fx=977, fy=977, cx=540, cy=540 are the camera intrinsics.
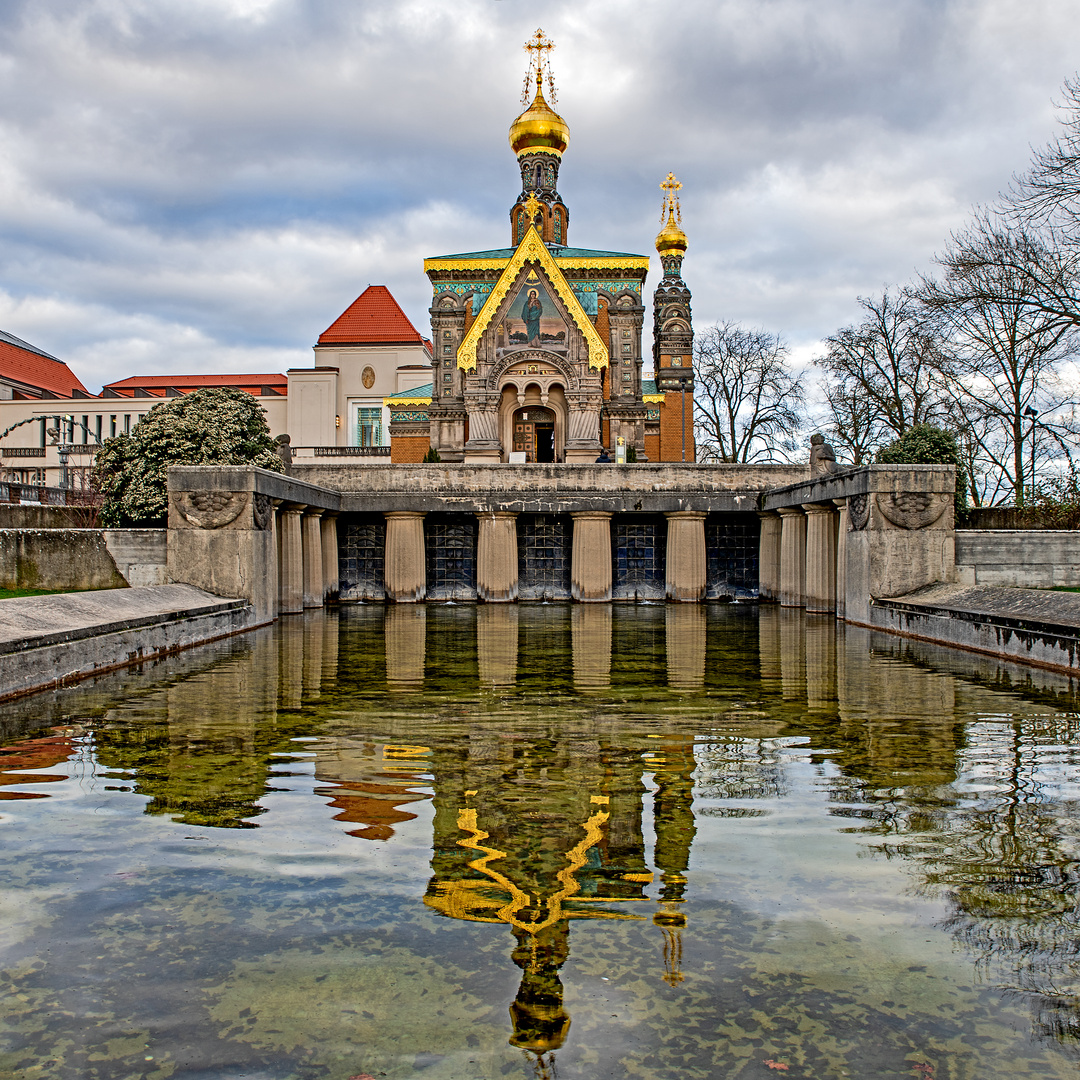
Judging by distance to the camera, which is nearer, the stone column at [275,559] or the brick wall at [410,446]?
the stone column at [275,559]

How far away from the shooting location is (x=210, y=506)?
17.4 m

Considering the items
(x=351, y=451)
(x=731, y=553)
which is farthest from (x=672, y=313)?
(x=731, y=553)

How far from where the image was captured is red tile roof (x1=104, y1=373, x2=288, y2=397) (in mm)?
66375

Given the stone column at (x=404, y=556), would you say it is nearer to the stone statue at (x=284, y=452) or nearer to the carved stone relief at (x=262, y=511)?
the stone statue at (x=284, y=452)

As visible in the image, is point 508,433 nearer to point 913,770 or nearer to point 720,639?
point 720,639

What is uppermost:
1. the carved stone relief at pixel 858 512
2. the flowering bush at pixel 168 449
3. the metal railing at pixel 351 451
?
the metal railing at pixel 351 451

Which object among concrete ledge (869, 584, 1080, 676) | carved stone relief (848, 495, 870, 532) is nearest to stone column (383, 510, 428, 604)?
carved stone relief (848, 495, 870, 532)

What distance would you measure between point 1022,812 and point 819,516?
17.3 metres

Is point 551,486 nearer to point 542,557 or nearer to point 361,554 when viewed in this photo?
point 542,557

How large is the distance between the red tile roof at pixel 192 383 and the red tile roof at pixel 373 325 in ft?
15.1

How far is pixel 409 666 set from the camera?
1291 centimetres

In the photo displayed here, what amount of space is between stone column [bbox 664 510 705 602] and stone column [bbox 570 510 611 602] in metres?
1.94

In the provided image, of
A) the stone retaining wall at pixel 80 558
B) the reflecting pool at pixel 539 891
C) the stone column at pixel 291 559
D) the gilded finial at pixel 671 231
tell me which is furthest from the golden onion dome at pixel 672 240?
the reflecting pool at pixel 539 891

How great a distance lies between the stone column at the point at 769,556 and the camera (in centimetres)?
2736
